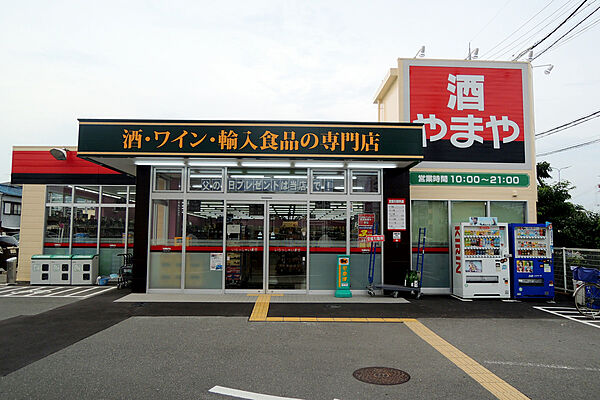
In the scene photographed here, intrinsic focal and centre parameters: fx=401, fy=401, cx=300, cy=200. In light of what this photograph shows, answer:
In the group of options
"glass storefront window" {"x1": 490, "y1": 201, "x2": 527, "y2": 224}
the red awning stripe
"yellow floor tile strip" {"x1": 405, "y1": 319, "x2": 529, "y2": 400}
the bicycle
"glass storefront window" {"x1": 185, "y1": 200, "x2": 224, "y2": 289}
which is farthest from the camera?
"glass storefront window" {"x1": 490, "y1": 201, "x2": 527, "y2": 224}

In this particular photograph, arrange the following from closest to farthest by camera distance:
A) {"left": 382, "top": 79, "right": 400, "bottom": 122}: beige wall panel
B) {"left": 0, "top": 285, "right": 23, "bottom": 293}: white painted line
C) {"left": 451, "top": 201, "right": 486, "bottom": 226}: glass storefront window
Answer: {"left": 0, "top": 285, "right": 23, "bottom": 293}: white painted line < {"left": 451, "top": 201, "right": 486, "bottom": 226}: glass storefront window < {"left": 382, "top": 79, "right": 400, "bottom": 122}: beige wall panel

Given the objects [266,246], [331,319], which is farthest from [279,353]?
[266,246]

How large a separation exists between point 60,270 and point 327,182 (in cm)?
851

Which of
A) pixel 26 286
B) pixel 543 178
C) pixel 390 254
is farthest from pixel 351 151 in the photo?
pixel 543 178

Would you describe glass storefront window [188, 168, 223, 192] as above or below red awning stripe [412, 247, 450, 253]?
above

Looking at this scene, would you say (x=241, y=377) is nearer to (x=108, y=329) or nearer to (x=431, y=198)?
(x=108, y=329)

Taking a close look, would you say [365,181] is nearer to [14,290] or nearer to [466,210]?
[466,210]

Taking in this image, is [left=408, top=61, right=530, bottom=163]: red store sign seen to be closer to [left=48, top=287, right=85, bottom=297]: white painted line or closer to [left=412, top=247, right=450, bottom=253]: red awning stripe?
[left=412, top=247, right=450, bottom=253]: red awning stripe

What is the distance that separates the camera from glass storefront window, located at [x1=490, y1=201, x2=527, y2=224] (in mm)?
11383

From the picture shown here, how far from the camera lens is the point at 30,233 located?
12867 mm

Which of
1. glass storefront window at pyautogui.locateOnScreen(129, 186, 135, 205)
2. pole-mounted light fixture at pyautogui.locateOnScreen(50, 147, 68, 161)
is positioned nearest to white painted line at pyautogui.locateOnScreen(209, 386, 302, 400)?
glass storefront window at pyautogui.locateOnScreen(129, 186, 135, 205)

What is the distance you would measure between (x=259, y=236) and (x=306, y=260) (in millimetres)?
1350

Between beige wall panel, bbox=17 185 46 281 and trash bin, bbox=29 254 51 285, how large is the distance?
35.9 inches

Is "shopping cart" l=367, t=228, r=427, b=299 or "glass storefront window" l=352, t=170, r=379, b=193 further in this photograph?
"glass storefront window" l=352, t=170, r=379, b=193
